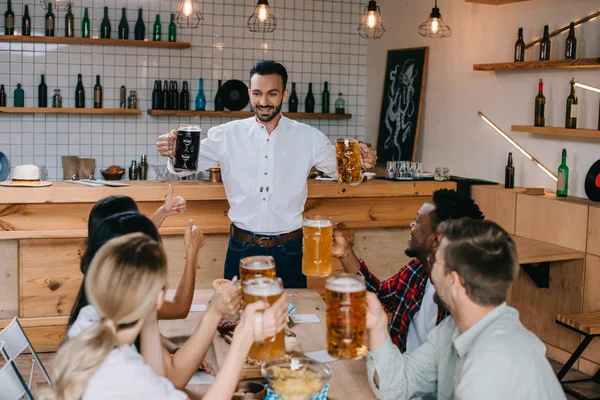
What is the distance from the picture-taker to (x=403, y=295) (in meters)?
2.78

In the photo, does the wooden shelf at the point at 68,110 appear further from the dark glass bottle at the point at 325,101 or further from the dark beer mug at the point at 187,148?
the dark beer mug at the point at 187,148

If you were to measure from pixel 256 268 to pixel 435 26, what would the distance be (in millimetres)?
3740

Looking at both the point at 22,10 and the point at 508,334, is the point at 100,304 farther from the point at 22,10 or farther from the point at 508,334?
the point at 22,10

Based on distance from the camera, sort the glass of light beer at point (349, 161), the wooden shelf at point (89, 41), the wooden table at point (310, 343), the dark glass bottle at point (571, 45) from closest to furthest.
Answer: the wooden table at point (310, 343) → the glass of light beer at point (349, 161) → the dark glass bottle at point (571, 45) → the wooden shelf at point (89, 41)

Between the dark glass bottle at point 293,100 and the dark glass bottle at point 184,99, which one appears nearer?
the dark glass bottle at point 184,99

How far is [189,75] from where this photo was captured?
256 inches

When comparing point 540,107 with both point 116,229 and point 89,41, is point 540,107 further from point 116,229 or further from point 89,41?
point 89,41

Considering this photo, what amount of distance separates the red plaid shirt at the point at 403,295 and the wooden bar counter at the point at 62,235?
1.72 metres

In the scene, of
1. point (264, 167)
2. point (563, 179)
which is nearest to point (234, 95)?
point (264, 167)

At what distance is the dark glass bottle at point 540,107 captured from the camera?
4578 millimetres

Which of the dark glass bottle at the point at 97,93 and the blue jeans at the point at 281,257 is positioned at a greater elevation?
the dark glass bottle at the point at 97,93

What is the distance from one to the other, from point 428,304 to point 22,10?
4.90 m

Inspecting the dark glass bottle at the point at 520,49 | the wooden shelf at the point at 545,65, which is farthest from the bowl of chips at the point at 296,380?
the dark glass bottle at the point at 520,49

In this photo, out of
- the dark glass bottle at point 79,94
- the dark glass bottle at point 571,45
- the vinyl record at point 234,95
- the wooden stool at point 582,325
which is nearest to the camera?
the wooden stool at point 582,325
